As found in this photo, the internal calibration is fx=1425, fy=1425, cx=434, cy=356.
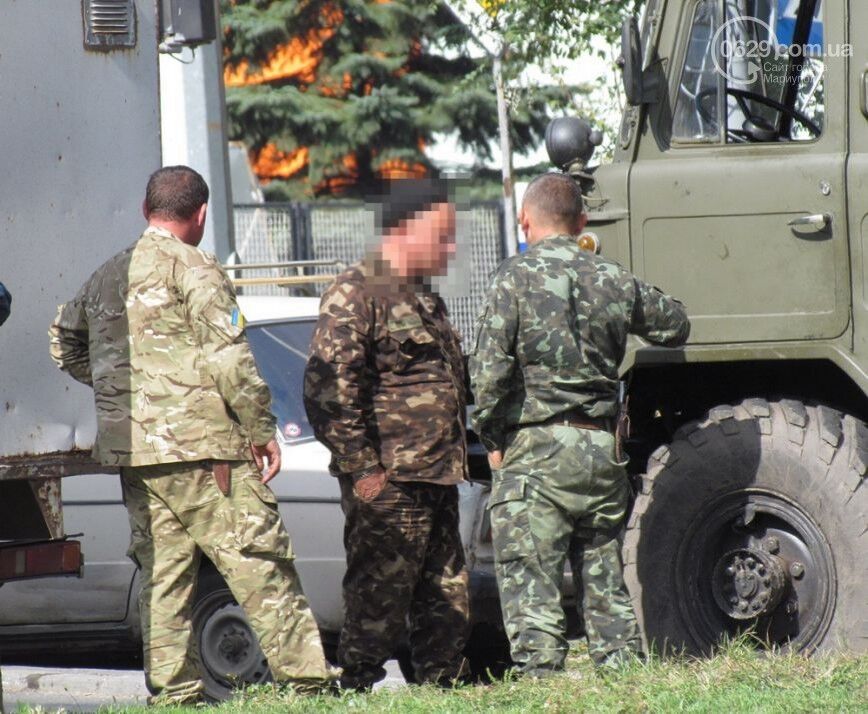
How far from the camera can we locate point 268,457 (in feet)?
16.3

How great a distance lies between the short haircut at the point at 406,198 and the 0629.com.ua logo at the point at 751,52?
4.21 feet

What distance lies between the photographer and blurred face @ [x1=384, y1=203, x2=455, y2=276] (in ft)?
16.9

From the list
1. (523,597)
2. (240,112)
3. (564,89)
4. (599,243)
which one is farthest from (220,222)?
(240,112)

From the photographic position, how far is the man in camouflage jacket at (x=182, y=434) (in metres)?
4.84

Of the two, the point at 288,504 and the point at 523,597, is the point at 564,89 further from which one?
the point at 523,597

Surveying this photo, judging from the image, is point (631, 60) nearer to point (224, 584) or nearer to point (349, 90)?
point (224, 584)

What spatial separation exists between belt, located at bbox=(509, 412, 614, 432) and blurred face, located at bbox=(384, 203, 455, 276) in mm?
666

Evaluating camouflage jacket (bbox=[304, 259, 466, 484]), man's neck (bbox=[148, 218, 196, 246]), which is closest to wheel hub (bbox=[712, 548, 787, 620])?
camouflage jacket (bbox=[304, 259, 466, 484])

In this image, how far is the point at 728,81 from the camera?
18.4 ft

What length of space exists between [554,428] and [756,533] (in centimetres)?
99

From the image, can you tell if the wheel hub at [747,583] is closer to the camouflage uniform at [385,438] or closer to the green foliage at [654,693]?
the green foliage at [654,693]

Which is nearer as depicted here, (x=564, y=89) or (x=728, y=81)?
(x=728, y=81)

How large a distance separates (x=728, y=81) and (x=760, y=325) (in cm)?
99

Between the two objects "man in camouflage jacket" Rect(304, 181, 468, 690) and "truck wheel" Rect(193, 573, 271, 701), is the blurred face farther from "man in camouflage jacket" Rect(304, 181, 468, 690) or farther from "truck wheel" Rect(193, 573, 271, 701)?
"truck wheel" Rect(193, 573, 271, 701)
